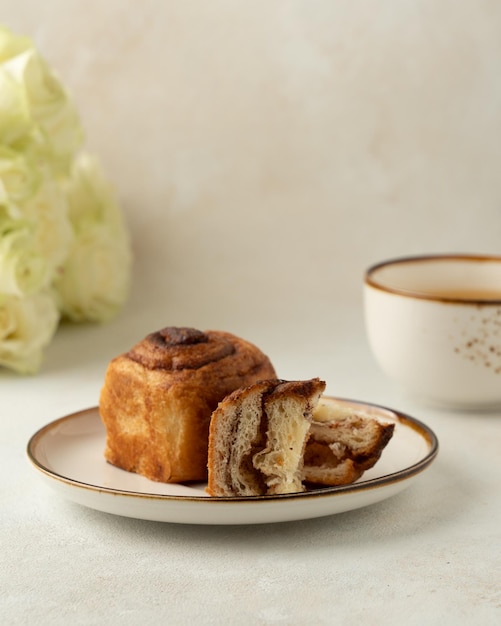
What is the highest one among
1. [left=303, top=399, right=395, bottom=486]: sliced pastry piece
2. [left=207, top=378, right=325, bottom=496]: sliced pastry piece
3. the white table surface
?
[left=207, top=378, right=325, bottom=496]: sliced pastry piece

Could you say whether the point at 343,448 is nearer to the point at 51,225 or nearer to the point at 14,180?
the point at 14,180

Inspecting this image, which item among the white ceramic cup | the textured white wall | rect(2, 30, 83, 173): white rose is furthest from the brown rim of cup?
rect(2, 30, 83, 173): white rose

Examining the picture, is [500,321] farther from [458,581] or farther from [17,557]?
[17,557]

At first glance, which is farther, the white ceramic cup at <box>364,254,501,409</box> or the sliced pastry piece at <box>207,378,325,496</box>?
the white ceramic cup at <box>364,254,501,409</box>

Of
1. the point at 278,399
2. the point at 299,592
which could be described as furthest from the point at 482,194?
the point at 299,592

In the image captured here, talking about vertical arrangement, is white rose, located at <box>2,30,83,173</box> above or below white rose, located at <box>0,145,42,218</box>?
above

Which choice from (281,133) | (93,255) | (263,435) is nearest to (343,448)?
(263,435)

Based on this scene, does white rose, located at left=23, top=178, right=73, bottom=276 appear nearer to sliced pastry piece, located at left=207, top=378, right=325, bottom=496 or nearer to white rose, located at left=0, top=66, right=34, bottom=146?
white rose, located at left=0, top=66, right=34, bottom=146

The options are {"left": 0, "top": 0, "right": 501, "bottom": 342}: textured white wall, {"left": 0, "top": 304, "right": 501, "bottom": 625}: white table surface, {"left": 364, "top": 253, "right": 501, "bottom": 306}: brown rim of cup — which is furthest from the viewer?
{"left": 0, "top": 0, "right": 501, "bottom": 342}: textured white wall
